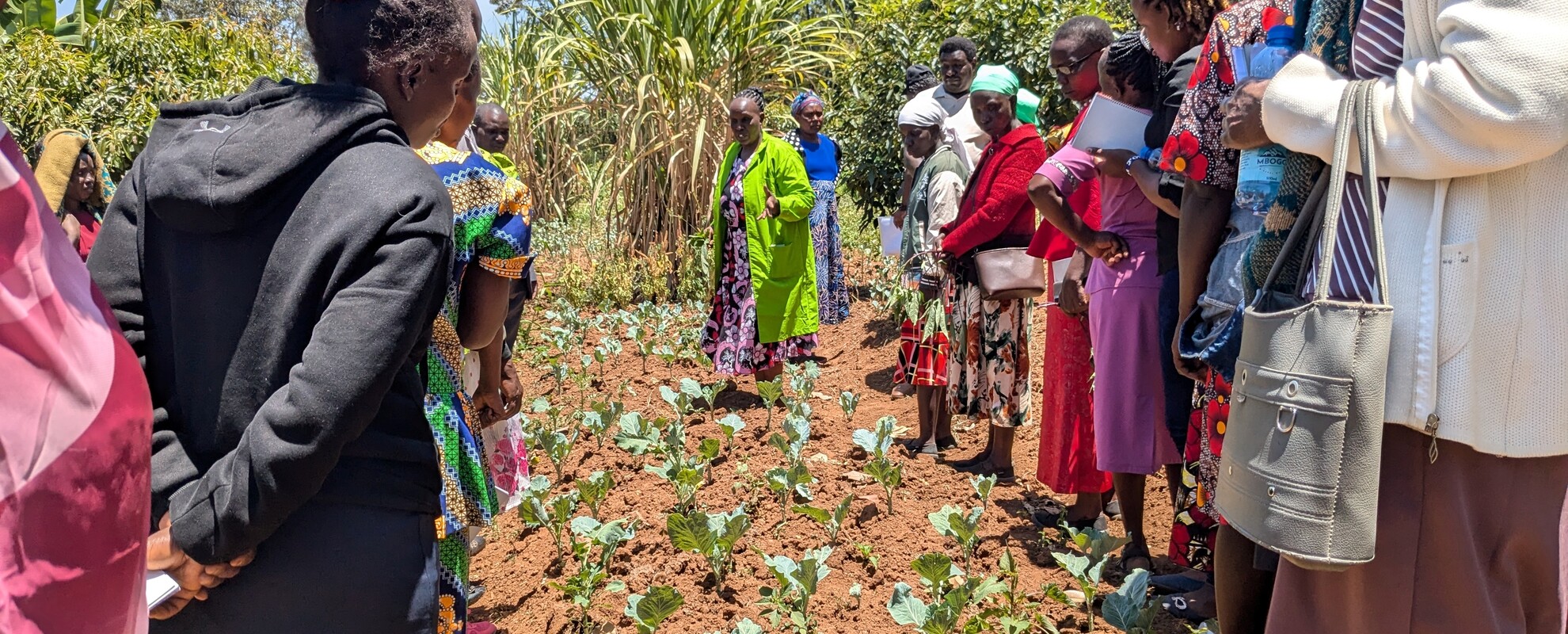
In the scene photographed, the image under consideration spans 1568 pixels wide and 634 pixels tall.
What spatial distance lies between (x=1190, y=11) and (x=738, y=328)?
4178 millimetres

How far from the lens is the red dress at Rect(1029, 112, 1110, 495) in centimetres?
412

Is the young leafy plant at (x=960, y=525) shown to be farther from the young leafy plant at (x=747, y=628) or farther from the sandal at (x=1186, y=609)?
the young leafy plant at (x=747, y=628)

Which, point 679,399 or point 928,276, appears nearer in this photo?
point 928,276

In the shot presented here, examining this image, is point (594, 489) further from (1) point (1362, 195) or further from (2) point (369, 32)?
(1) point (1362, 195)

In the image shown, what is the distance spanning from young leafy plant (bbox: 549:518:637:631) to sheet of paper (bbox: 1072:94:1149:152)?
2.05 metres

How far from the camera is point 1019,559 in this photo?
3988 millimetres

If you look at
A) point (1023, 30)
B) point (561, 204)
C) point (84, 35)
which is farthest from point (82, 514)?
point (561, 204)

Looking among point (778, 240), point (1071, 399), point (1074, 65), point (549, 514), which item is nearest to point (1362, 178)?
point (1071, 399)

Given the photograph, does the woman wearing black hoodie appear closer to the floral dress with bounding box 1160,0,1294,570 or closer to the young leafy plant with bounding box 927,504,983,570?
the floral dress with bounding box 1160,0,1294,570

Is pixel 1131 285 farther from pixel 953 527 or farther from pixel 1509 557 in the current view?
pixel 1509 557

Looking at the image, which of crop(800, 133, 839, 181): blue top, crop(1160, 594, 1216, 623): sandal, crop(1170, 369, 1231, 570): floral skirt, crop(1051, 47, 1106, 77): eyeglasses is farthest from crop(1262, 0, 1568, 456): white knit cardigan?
crop(800, 133, 839, 181): blue top

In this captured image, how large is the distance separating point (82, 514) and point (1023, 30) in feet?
24.3

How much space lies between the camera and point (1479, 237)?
168 cm

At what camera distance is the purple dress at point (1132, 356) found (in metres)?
3.62
